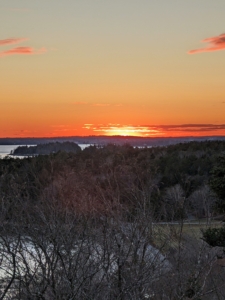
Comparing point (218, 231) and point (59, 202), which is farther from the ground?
point (59, 202)

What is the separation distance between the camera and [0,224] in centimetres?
841

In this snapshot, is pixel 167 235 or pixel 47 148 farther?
pixel 47 148

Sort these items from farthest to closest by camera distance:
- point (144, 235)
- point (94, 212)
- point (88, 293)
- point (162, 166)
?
1. point (162, 166)
2. point (94, 212)
3. point (144, 235)
4. point (88, 293)

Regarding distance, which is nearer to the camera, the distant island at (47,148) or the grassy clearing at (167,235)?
the grassy clearing at (167,235)

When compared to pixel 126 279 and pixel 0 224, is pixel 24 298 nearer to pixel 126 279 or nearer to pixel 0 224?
pixel 0 224

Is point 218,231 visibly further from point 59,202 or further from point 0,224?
point 0,224

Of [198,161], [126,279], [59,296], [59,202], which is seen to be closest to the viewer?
[59,296]

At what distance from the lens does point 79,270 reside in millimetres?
8609

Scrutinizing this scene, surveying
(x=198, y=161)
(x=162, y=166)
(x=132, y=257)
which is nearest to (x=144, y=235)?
(x=132, y=257)

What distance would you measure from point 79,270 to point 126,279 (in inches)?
36.6

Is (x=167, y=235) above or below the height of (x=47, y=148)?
above

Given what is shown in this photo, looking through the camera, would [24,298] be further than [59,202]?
No

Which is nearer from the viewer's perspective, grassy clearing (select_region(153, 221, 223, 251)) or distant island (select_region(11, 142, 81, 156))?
grassy clearing (select_region(153, 221, 223, 251))

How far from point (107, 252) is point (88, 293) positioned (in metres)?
0.83
